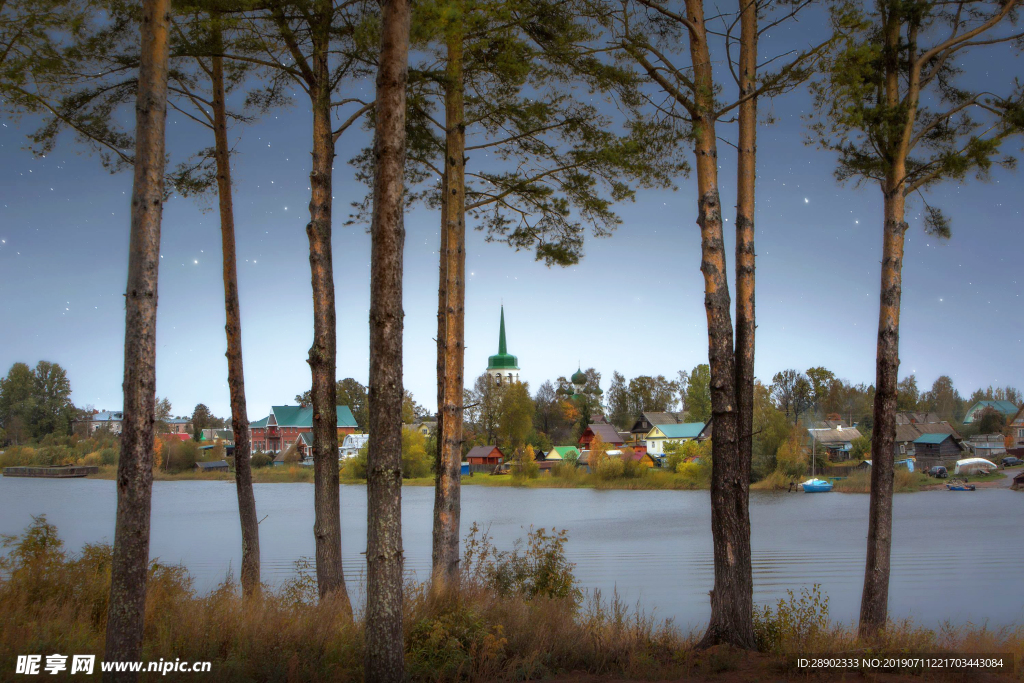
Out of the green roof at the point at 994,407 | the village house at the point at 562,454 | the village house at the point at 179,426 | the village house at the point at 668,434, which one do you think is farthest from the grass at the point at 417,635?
the village house at the point at 179,426

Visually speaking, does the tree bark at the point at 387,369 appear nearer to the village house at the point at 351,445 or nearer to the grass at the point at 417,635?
the grass at the point at 417,635

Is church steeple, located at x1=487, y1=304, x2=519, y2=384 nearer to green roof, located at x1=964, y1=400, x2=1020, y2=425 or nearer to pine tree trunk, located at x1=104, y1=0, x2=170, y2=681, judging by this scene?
green roof, located at x1=964, y1=400, x2=1020, y2=425

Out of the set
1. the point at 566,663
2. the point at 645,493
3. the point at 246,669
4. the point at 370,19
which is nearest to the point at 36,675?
the point at 246,669

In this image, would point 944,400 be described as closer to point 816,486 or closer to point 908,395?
point 908,395

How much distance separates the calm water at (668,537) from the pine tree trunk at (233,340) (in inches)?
137

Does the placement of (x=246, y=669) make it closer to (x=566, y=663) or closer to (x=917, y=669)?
(x=566, y=663)

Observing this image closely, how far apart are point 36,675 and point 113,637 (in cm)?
82

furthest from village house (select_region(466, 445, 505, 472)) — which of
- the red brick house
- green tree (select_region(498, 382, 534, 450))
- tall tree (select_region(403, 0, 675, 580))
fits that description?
tall tree (select_region(403, 0, 675, 580))

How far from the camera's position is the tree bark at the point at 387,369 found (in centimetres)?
464

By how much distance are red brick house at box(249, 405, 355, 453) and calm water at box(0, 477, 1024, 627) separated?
2591cm

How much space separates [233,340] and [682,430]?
5587 cm

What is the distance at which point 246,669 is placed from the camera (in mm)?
4809

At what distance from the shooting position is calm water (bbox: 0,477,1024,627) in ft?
49.1

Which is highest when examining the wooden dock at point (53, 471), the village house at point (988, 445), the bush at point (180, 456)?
the village house at point (988, 445)
